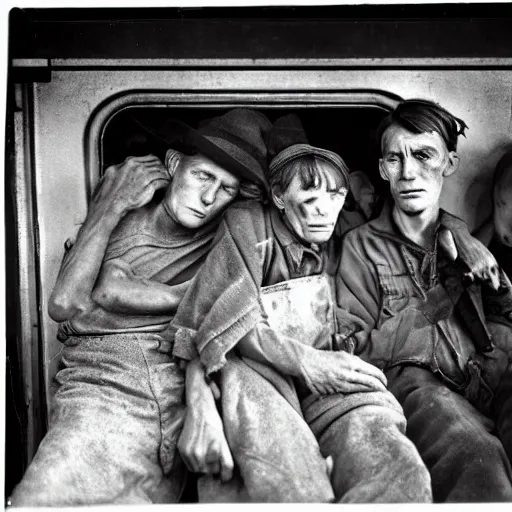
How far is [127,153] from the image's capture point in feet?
20.1

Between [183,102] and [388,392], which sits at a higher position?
[183,102]

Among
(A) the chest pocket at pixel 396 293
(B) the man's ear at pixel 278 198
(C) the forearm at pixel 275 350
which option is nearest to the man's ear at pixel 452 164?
(A) the chest pocket at pixel 396 293

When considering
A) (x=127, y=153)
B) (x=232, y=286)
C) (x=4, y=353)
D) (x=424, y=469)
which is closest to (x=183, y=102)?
(x=127, y=153)

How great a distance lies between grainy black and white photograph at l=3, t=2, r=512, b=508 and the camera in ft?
18.1

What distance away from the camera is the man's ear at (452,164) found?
609 centimetres

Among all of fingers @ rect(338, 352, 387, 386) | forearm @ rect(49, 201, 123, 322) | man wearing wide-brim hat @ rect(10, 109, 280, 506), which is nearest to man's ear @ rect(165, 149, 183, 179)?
man wearing wide-brim hat @ rect(10, 109, 280, 506)

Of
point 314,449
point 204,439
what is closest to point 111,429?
point 204,439

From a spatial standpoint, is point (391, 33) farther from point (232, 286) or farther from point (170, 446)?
Result: point (170, 446)

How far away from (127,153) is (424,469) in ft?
6.14

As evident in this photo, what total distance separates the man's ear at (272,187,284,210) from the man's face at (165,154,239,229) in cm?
16

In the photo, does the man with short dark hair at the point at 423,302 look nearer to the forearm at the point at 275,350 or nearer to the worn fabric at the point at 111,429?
the forearm at the point at 275,350

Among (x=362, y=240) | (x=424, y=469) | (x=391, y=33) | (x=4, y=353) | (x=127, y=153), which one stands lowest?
(x=424, y=469)

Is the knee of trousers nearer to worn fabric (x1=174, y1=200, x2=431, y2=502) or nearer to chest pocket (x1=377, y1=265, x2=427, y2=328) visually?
worn fabric (x1=174, y1=200, x2=431, y2=502)

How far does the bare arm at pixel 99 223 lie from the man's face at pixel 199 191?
3.2 inches
